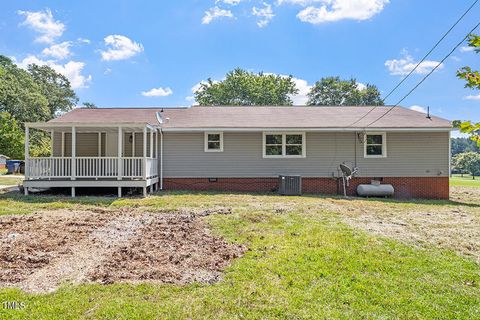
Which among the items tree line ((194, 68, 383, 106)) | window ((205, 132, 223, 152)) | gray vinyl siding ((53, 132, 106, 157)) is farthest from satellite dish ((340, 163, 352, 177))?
tree line ((194, 68, 383, 106))

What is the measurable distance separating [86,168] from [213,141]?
16.6 ft

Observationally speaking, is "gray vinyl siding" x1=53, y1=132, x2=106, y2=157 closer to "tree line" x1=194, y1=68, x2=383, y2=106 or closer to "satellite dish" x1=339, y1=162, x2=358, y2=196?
"satellite dish" x1=339, y1=162, x2=358, y2=196

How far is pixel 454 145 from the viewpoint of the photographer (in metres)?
120

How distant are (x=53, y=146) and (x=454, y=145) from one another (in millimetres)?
140935

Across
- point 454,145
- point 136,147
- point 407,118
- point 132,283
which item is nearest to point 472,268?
point 132,283

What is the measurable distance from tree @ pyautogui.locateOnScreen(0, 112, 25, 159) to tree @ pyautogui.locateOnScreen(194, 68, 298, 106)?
2309cm

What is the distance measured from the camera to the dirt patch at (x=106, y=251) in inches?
149

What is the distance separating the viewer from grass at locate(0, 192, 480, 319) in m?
2.97

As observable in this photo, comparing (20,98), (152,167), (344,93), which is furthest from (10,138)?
(344,93)

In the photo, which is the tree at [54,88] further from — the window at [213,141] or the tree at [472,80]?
the tree at [472,80]

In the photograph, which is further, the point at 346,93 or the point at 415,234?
the point at 346,93

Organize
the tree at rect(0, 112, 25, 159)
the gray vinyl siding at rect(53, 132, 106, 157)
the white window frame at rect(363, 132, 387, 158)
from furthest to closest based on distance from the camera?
the tree at rect(0, 112, 25, 159), the gray vinyl siding at rect(53, 132, 106, 157), the white window frame at rect(363, 132, 387, 158)

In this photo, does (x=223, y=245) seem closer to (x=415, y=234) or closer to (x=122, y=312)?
(x=122, y=312)

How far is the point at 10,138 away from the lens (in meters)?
31.2
